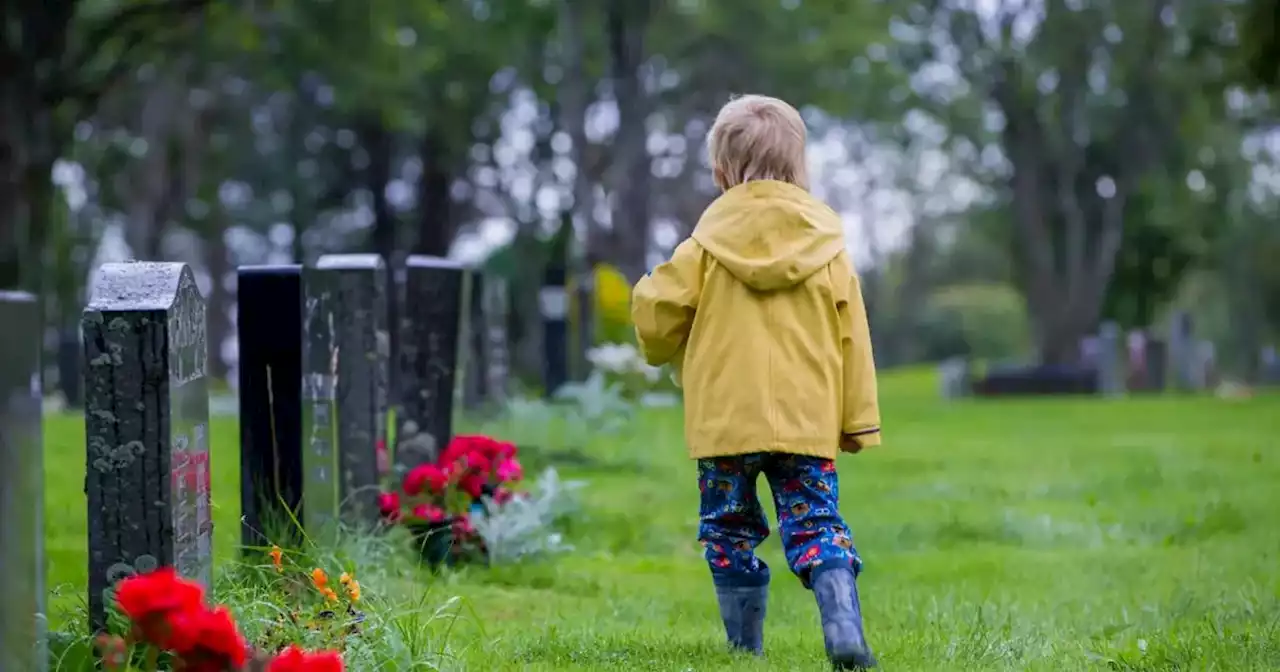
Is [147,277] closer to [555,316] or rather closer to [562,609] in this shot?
[562,609]

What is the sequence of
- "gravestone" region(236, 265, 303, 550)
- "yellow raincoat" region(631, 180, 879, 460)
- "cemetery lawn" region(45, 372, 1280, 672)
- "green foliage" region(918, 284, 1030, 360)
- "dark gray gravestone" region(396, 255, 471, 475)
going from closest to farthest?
"yellow raincoat" region(631, 180, 879, 460)
"cemetery lawn" region(45, 372, 1280, 672)
"gravestone" region(236, 265, 303, 550)
"dark gray gravestone" region(396, 255, 471, 475)
"green foliage" region(918, 284, 1030, 360)

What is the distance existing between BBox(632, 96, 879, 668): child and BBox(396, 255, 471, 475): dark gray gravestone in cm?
276

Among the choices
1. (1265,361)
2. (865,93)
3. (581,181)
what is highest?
(865,93)

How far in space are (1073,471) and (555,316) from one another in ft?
23.3

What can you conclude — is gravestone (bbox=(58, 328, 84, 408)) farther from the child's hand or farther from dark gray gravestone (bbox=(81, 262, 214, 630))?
dark gray gravestone (bbox=(81, 262, 214, 630))

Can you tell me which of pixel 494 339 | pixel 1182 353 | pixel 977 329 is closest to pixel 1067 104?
pixel 1182 353

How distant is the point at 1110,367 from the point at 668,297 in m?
25.1

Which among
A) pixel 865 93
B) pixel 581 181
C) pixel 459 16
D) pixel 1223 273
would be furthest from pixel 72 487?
pixel 1223 273

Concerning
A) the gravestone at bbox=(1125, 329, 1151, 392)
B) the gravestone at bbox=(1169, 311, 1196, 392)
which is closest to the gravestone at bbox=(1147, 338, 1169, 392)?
the gravestone at bbox=(1125, 329, 1151, 392)

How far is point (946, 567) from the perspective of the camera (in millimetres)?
7230

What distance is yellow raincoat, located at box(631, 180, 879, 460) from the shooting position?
4.54 metres

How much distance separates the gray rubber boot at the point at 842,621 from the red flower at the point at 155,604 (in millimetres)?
2091

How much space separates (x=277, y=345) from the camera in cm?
578

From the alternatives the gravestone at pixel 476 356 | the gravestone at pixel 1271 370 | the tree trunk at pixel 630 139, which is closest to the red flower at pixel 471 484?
the gravestone at pixel 476 356
